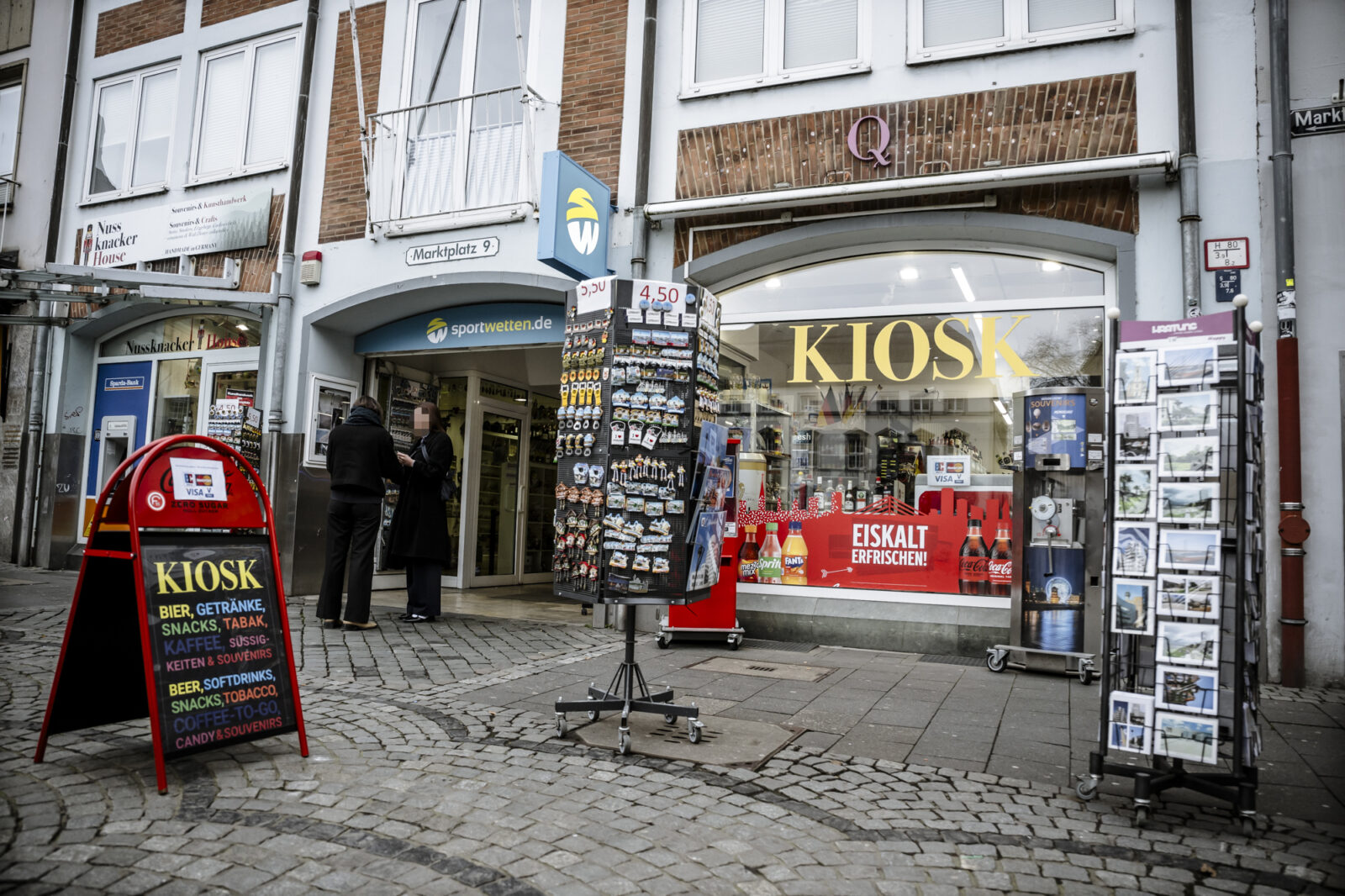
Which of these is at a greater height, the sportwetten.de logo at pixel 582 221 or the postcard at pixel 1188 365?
the sportwetten.de logo at pixel 582 221

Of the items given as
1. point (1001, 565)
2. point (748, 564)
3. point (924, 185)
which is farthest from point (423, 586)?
point (924, 185)

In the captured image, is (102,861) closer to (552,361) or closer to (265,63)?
(552,361)

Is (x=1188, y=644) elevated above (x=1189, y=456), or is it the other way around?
(x=1189, y=456)

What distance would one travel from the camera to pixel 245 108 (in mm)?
10781

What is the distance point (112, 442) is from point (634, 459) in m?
10.7

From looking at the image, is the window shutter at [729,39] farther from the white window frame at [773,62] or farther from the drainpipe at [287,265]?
the drainpipe at [287,265]

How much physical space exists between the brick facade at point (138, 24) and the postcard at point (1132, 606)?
13005mm

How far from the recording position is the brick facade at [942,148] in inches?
271

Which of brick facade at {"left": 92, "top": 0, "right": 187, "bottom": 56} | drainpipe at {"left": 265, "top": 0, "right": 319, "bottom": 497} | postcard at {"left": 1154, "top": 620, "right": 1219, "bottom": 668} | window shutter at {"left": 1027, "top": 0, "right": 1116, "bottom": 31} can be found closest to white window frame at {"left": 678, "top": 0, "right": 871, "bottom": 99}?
window shutter at {"left": 1027, "top": 0, "right": 1116, "bottom": 31}

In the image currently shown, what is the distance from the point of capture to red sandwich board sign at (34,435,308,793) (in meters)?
3.57

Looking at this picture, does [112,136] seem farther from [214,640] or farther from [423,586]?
[214,640]

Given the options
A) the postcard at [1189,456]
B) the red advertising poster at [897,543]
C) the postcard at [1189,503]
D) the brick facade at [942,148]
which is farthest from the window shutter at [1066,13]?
the postcard at [1189,503]

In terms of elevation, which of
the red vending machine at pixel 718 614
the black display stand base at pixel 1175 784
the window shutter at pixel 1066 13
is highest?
the window shutter at pixel 1066 13

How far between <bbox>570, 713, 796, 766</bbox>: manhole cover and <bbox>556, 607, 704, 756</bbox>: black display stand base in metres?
0.06
